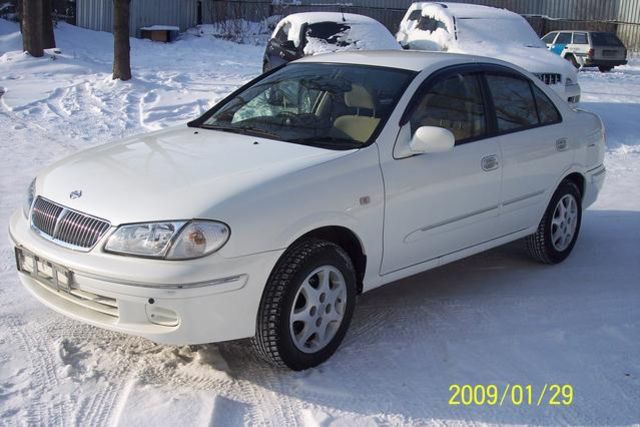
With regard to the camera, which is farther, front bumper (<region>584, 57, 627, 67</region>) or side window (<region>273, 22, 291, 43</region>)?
front bumper (<region>584, 57, 627, 67</region>)

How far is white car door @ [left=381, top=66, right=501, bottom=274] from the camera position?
4.64 m

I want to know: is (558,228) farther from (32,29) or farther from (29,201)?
(32,29)

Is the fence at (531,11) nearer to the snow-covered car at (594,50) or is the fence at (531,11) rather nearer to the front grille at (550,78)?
the snow-covered car at (594,50)

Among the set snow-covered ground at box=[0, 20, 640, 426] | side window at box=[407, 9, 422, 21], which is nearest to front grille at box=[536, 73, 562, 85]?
side window at box=[407, 9, 422, 21]

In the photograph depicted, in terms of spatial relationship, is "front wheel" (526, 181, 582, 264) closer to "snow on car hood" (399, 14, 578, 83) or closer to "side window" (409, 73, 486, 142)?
"side window" (409, 73, 486, 142)

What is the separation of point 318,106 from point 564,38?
22877mm

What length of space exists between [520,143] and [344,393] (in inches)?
94.3

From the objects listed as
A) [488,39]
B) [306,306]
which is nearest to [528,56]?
[488,39]

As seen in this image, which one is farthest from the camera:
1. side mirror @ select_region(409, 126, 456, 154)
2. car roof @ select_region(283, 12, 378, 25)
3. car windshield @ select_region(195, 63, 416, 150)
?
car roof @ select_region(283, 12, 378, 25)

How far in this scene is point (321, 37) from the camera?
13.0 metres

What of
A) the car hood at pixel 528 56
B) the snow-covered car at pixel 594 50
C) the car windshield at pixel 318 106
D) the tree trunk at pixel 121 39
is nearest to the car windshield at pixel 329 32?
the car hood at pixel 528 56

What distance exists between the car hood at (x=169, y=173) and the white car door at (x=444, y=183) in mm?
467

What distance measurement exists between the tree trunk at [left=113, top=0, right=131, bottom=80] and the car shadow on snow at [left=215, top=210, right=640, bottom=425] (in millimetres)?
8739

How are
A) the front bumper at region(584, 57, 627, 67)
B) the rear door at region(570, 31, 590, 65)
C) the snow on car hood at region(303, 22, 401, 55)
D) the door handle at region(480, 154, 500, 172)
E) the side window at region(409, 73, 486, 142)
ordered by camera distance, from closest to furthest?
1. the side window at region(409, 73, 486, 142)
2. the door handle at region(480, 154, 500, 172)
3. the snow on car hood at region(303, 22, 401, 55)
4. the front bumper at region(584, 57, 627, 67)
5. the rear door at region(570, 31, 590, 65)
